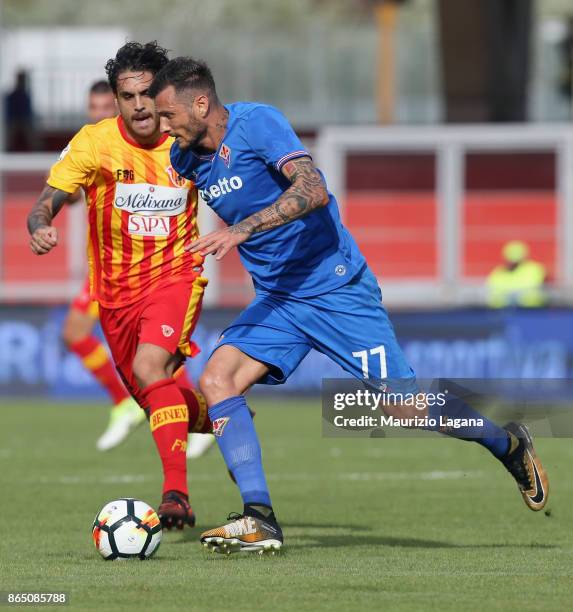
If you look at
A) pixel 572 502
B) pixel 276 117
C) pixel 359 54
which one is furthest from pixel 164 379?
pixel 359 54

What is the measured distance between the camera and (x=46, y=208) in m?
7.97

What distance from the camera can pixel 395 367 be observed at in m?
7.48

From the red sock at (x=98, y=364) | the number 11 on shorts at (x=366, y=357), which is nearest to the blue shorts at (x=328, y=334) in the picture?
the number 11 on shorts at (x=366, y=357)

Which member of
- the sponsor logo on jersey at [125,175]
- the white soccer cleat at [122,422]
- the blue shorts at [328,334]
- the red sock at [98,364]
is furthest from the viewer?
the red sock at [98,364]

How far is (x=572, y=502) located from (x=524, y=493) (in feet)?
6.27

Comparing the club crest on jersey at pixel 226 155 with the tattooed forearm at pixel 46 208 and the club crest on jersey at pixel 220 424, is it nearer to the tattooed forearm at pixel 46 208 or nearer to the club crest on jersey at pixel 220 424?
the tattooed forearm at pixel 46 208

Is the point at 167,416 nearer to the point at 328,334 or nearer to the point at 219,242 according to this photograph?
the point at 328,334

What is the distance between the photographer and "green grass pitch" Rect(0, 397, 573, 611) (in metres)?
6.11

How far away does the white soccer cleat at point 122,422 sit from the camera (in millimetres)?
12781

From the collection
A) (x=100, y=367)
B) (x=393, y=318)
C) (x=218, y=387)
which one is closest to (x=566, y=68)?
(x=393, y=318)

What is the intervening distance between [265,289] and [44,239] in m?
1.10

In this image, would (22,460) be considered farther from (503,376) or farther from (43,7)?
(43,7)

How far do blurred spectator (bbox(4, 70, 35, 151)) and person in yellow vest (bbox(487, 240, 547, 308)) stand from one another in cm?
922

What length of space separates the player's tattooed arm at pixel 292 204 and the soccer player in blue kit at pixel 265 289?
0.01 meters
